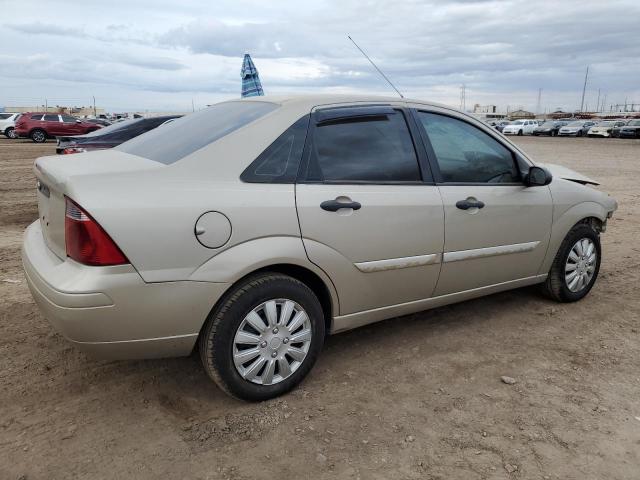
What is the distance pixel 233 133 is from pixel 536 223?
95.1 inches

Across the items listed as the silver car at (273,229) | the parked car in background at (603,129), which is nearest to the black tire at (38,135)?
the silver car at (273,229)

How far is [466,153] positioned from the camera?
12.3 feet

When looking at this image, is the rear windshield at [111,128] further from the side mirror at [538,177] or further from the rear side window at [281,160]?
the side mirror at [538,177]

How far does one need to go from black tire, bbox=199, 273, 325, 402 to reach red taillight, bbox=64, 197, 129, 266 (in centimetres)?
56

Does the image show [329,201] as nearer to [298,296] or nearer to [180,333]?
[298,296]

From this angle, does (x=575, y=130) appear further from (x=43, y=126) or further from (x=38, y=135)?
(x=38, y=135)

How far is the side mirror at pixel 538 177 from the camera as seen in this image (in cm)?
384

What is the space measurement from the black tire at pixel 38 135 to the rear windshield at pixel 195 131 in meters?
26.3

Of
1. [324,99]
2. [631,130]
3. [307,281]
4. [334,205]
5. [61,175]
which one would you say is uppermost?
[631,130]

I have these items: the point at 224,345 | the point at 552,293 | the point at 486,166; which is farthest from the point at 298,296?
the point at 552,293

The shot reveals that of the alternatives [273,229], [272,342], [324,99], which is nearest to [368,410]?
[272,342]

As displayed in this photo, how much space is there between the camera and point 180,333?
2678mm

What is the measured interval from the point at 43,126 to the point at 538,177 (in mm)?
27497

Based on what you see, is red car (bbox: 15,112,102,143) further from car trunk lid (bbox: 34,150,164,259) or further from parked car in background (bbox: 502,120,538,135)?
parked car in background (bbox: 502,120,538,135)
